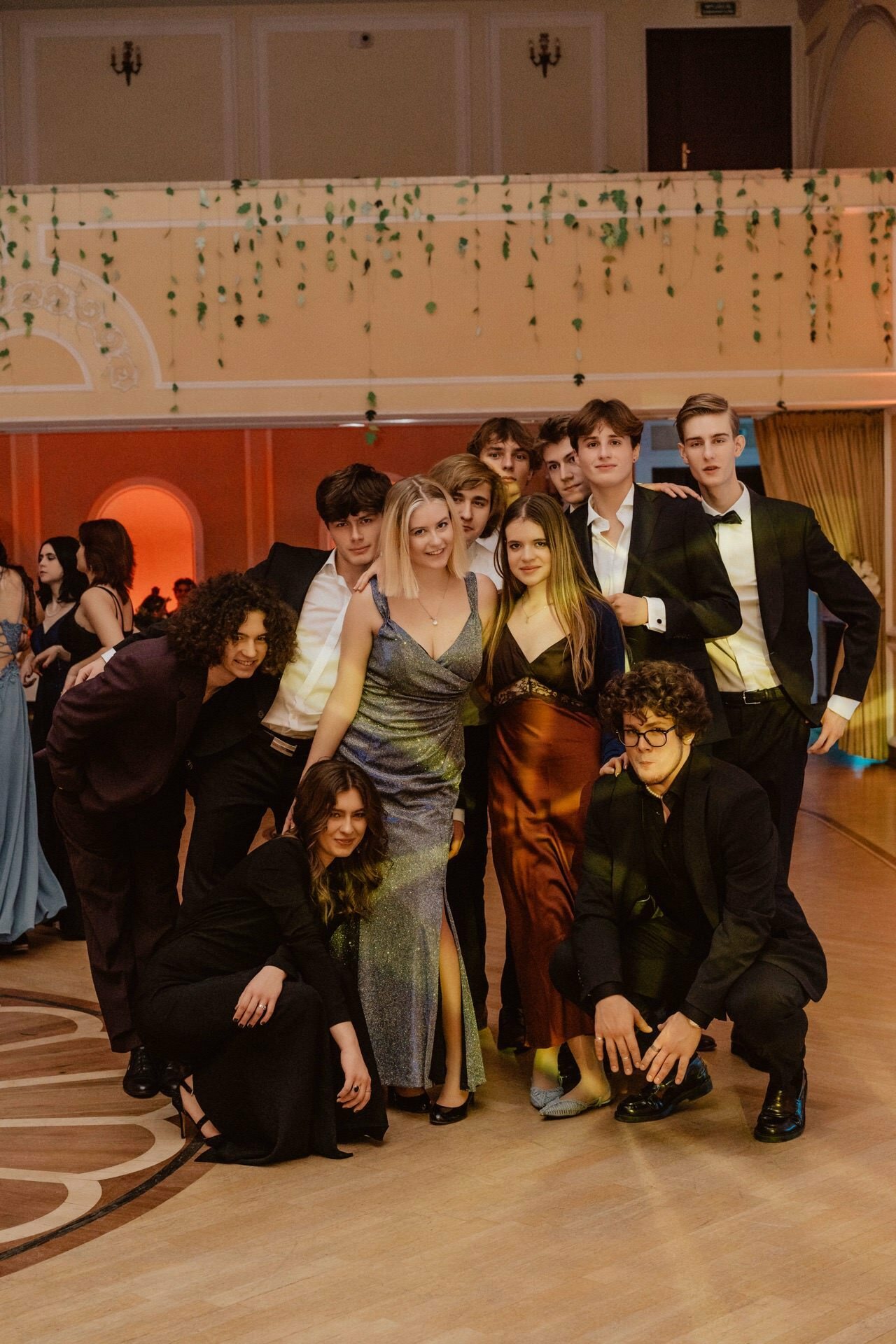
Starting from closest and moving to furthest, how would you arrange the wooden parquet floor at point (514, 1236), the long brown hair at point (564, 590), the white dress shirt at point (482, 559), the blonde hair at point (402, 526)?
the wooden parquet floor at point (514, 1236)
the blonde hair at point (402, 526)
the long brown hair at point (564, 590)
the white dress shirt at point (482, 559)

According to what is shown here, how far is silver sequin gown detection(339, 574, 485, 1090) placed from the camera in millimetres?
3119

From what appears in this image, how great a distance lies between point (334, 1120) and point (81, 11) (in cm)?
941

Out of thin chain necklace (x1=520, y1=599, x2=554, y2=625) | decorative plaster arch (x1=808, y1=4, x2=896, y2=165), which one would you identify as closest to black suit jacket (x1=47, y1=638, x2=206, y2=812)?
thin chain necklace (x1=520, y1=599, x2=554, y2=625)

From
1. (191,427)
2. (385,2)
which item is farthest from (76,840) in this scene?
(385,2)

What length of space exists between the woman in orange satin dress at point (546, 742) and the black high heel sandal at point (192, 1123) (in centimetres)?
72

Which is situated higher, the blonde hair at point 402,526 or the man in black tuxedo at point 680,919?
the blonde hair at point 402,526

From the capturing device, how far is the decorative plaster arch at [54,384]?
8117 mm

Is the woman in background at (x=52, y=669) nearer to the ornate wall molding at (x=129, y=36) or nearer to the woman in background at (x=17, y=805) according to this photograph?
the woman in background at (x=17, y=805)

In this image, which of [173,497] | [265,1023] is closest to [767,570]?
[265,1023]

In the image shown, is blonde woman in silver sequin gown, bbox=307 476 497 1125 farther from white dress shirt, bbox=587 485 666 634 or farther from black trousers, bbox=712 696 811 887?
black trousers, bbox=712 696 811 887

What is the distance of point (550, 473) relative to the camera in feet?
12.7

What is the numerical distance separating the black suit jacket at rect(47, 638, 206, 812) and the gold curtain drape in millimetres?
6529

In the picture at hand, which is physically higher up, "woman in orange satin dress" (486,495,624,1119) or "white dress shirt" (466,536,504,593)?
"white dress shirt" (466,536,504,593)

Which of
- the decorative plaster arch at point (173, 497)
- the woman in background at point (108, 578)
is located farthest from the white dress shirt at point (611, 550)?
the decorative plaster arch at point (173, 497)
